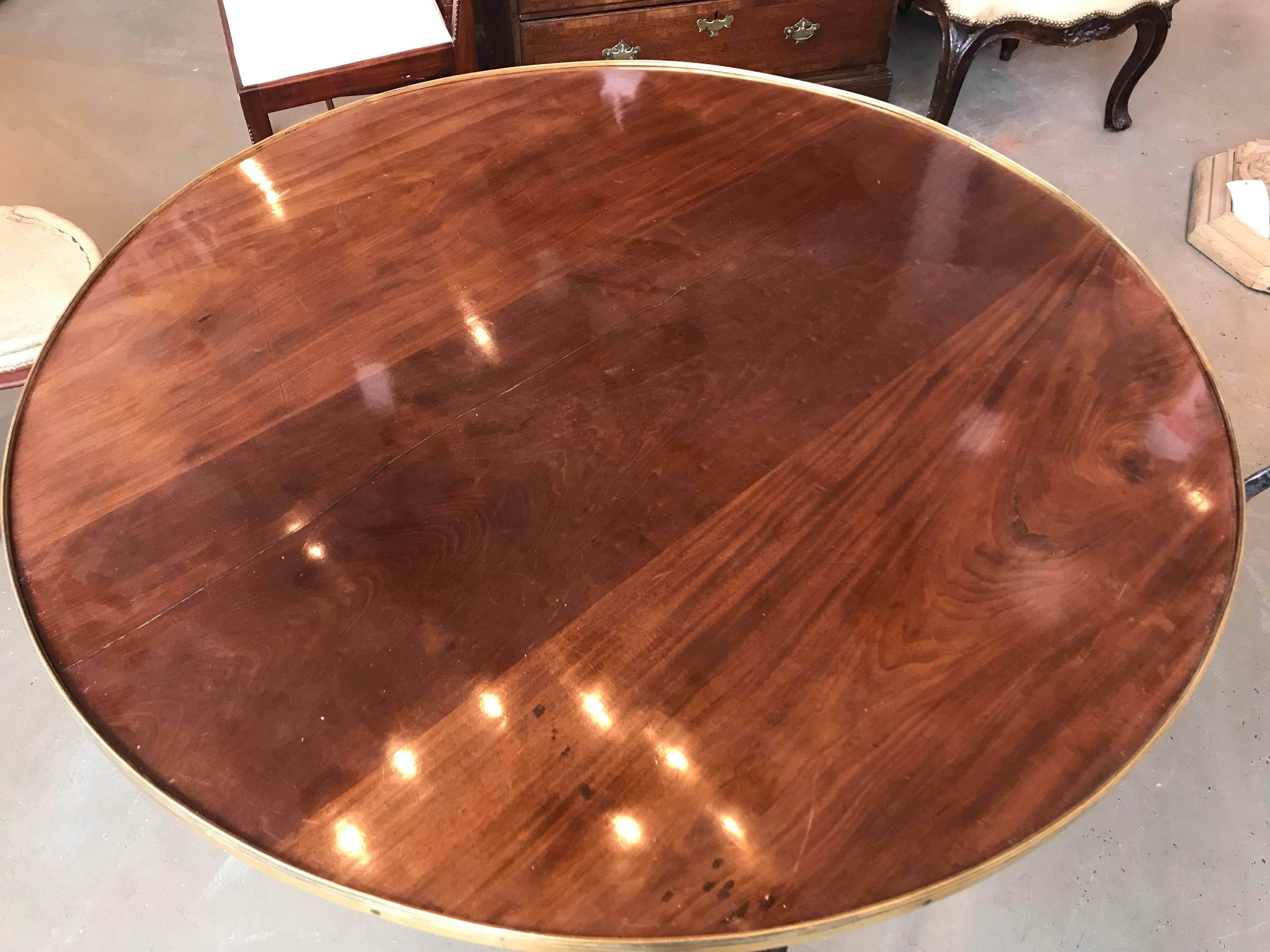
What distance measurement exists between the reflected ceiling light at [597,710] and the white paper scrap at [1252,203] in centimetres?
215

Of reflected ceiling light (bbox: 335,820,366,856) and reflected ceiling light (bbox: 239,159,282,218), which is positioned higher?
reflected ceiling light (bbox: 239,159,282,218)

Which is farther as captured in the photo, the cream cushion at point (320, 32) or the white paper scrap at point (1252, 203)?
the white paper scrap at point (1252, 203)

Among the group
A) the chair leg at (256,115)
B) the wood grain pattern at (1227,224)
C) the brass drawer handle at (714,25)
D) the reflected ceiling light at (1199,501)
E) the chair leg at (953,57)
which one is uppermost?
the chair leg at (256,115)

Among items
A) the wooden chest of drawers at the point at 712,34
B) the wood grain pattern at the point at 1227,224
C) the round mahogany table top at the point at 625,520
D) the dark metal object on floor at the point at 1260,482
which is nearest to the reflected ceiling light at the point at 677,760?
the round mahogany table top at the point at 625,520

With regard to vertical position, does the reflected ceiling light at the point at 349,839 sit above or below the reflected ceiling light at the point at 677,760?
below

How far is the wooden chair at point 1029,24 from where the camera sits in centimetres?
206

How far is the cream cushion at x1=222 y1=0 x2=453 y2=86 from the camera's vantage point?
1.68 metres

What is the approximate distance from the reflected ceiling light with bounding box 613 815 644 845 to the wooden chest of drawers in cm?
170

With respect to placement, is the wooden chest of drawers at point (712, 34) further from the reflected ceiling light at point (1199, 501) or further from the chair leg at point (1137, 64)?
the reflected ceiling light at point (1199, 501)

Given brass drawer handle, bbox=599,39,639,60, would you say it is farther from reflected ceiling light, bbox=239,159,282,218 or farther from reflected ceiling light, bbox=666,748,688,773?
reflected ceiling light, bbox=666,748,688,773

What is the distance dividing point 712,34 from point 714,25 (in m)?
0.03

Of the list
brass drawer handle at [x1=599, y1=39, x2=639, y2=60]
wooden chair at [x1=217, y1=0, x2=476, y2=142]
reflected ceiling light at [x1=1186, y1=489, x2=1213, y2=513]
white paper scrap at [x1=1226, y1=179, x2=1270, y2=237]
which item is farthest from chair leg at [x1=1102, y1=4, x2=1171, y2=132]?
reflected ceiling light at [x1=1186, y1=489, x2=1213, y2=513]

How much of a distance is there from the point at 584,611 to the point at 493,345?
1.14 ft

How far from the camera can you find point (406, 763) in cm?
73
